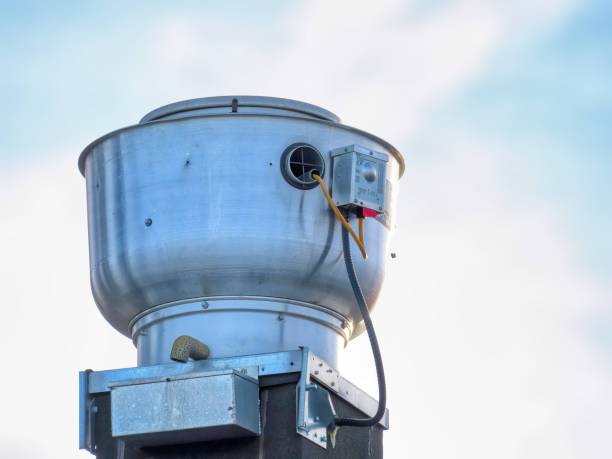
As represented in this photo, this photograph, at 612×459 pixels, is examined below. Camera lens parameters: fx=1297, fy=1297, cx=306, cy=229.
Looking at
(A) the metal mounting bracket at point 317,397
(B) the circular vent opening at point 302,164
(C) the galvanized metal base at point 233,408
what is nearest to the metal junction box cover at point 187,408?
(C) the galvanized metal base at point 233,408

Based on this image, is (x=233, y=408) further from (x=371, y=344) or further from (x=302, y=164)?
(x=302, y=164)

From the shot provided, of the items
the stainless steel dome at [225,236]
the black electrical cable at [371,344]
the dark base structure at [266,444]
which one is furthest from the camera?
the stainless steel dome at [225,236]

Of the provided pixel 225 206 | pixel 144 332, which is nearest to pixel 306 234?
pixel 225 206

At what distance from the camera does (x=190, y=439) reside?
274 inches

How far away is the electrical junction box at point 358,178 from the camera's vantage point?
7.16 meters

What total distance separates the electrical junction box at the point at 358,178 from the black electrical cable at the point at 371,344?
0.18 meters

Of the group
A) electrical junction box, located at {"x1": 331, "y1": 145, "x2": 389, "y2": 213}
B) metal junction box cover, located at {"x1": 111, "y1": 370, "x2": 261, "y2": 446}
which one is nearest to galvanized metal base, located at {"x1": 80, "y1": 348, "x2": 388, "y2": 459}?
metal junction box cover, located at {"x1": 111, "y1": 370, "x2": 261, "y2": 446}

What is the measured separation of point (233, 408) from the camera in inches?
264

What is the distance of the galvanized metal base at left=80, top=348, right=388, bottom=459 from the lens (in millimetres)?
6777

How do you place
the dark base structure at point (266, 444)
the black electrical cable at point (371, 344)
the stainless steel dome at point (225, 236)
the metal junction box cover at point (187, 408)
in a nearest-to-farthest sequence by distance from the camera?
the metal junction box cover at point (187, 408)
the dark base structure at point (266, 444)
the black electrical cable at point (371, 344)
the stainless steel dome at point (225, 236)

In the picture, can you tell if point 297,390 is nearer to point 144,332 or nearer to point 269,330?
point 269,330

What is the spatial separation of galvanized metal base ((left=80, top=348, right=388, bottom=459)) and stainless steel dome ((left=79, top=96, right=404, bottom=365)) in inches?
8.1

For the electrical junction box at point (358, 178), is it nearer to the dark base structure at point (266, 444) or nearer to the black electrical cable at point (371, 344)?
the black electrical cable at point (371, 344)

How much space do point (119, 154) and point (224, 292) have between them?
1.03m
